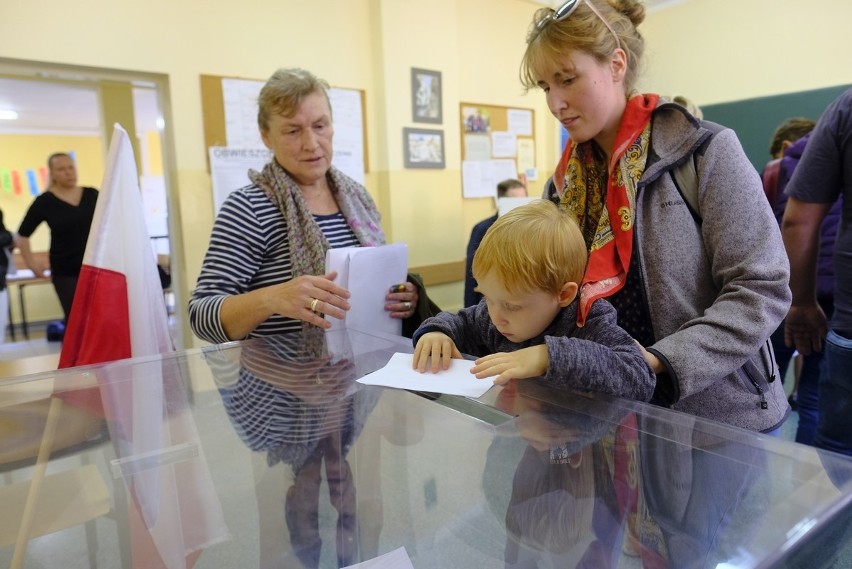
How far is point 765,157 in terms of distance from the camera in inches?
164

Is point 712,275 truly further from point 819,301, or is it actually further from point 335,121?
point 335,121

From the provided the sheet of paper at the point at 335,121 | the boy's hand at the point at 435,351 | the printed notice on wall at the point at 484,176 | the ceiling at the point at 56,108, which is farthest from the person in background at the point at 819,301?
the ceiling at the point at 56,108

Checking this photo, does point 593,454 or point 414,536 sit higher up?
point 593,454

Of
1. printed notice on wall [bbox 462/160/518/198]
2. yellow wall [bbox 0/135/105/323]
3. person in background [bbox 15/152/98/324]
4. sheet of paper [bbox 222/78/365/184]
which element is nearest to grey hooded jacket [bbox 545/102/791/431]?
sheet of paper [bbox 222/78/365/184]

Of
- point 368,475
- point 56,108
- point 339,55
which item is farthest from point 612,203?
point 56,108

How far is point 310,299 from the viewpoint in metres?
1.21

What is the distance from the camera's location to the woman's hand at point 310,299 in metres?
1.21

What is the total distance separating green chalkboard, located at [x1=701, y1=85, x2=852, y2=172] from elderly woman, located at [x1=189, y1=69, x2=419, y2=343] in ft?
12.2

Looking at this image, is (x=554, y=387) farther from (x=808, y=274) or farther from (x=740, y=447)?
(x=808, y=274)

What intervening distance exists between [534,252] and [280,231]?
0.78 m

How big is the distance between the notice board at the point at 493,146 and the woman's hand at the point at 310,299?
10.1 feet

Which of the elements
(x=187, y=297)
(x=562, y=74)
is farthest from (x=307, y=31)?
(x=562, y=74)

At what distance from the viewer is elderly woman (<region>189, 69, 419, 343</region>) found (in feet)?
4.29

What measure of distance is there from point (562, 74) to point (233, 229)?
0.84 m
